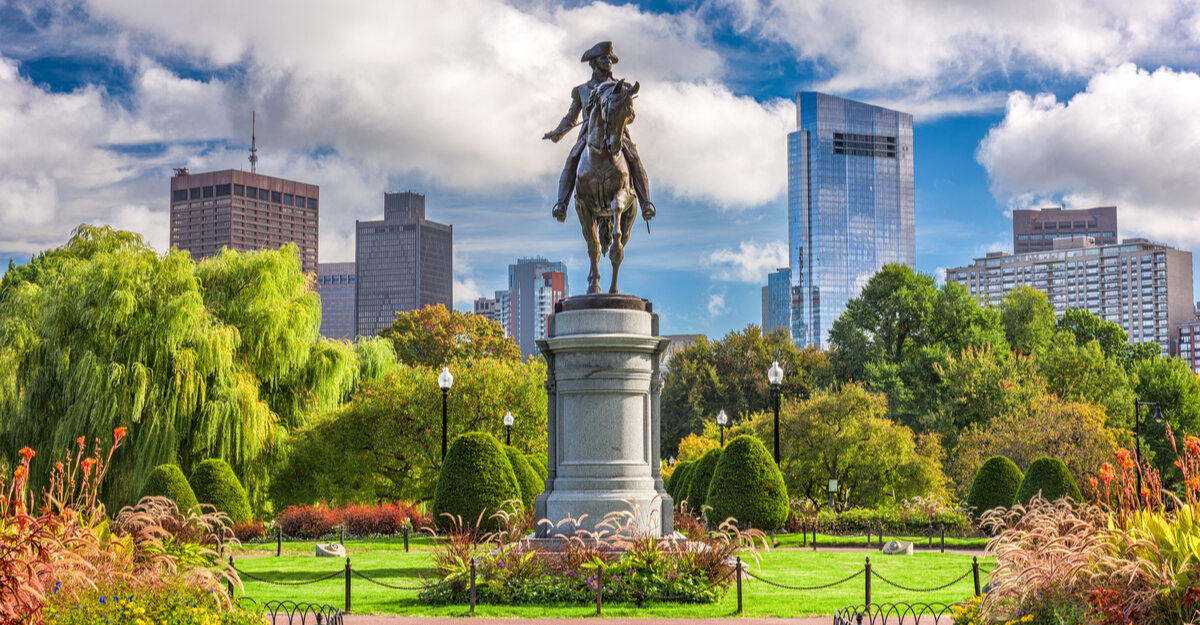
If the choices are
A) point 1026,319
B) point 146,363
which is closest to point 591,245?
point 146,363

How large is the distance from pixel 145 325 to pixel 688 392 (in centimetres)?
4037

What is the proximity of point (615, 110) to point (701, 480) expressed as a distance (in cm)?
1402

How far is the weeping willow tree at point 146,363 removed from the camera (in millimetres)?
29875

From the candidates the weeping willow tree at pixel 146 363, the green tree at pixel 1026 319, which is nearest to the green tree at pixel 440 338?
the green tree at pixel 1026 319

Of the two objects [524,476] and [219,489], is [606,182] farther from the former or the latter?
[219,489]

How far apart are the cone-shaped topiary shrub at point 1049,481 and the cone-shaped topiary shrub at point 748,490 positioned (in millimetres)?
6307

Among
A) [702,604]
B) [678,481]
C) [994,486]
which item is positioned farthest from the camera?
[678,481]

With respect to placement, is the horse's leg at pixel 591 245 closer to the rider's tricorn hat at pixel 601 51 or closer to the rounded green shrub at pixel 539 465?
the rider's tricorn hat at pixel 601 51

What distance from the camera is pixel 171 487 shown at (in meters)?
23.4

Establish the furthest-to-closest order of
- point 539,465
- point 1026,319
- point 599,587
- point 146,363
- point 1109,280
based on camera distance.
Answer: point 1109,280 < point 1026,319 < point 539,465 < point 146,363 < point 599,587

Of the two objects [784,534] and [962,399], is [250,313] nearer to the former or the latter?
[784,534]

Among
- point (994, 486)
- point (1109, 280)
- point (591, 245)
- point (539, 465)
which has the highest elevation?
point (1109, 280)

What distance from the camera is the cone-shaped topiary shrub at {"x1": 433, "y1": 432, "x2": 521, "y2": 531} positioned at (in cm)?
2211

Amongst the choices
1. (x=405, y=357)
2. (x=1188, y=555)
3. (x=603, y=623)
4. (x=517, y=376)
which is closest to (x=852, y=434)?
(x=517, y=376)
